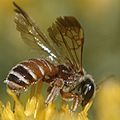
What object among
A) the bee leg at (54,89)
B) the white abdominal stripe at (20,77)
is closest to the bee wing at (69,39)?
the bee leg at (54,89)

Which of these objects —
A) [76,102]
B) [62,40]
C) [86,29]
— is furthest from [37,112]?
[86,29]

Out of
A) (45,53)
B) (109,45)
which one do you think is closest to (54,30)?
(45,53)

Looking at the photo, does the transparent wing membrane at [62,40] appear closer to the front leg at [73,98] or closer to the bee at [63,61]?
the bee at [63,61]

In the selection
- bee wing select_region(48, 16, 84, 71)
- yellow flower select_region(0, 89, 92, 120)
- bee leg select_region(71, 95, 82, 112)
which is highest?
bee wing select_region(48, 16, 84, 71)

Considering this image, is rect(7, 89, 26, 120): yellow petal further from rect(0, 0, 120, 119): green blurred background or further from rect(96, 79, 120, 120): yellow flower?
rect(0, 0, 120, 119): green blurred background

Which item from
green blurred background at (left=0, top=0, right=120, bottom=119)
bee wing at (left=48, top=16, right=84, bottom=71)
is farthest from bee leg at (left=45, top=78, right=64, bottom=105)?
green blurred background at (left=0, top=0, right=120, bottom=119)
